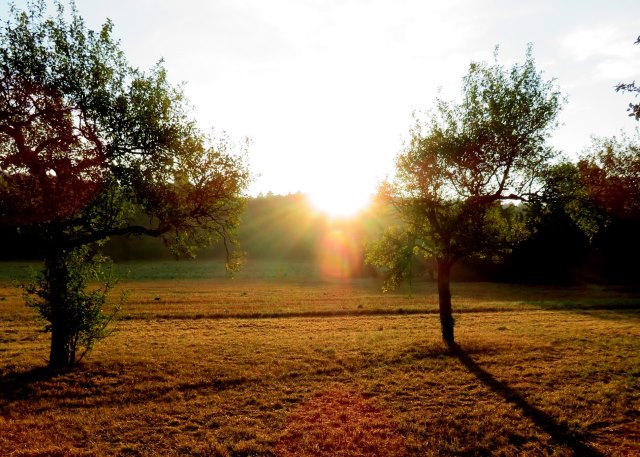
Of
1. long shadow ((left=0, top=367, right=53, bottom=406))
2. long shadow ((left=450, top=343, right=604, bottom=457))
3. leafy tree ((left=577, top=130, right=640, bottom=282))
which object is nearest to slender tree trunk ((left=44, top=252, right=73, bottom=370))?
long shadow ((left=0, top=367, right=53, bottom=406))

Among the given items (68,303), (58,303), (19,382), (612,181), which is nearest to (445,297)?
(612,181)

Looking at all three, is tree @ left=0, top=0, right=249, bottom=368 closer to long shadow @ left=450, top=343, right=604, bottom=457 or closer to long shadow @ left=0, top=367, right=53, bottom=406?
long shadow @ left=0, top=367, right=53, bottom=406

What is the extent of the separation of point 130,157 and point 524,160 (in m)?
18.5

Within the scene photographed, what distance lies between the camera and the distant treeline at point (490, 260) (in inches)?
2471

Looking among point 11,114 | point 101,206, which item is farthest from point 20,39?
point 101,206

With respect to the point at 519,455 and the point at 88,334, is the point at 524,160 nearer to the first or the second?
the point at 519,455

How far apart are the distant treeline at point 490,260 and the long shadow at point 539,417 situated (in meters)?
10.4

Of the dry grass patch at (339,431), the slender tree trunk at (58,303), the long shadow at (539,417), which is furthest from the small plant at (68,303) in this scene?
the long shadow at (539,417)

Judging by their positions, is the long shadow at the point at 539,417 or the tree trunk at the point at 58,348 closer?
the long shadow at the point at 539,417

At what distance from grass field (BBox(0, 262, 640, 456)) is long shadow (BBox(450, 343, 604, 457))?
6 centimetres

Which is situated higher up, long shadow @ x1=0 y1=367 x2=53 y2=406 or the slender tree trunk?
the slender tree trunk

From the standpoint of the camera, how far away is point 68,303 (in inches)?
707

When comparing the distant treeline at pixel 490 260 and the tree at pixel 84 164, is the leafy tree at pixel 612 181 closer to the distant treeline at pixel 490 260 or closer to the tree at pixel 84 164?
the distant treeline at pixel 490 260

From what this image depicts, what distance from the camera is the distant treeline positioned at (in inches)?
2471
